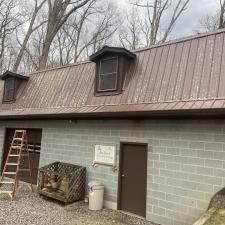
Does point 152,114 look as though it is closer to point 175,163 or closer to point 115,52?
point 175,163

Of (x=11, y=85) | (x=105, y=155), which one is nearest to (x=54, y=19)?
(x=11, y=85)

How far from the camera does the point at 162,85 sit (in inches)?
368

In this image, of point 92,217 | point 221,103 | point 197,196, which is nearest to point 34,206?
point 92,217

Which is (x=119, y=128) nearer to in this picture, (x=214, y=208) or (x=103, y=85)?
(x=103, y=85)

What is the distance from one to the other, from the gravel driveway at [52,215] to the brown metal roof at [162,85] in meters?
3.09

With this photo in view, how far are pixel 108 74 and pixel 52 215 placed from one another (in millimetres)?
5208

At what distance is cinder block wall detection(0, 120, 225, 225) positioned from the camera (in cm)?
773

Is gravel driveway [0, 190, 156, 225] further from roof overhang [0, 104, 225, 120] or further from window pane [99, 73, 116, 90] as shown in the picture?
window pane [99, 73, 116, 90]

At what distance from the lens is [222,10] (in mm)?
23453

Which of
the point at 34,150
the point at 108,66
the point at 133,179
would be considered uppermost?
the point at 108,66

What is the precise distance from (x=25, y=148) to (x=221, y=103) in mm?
9767

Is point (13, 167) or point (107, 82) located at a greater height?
point (107, 82)

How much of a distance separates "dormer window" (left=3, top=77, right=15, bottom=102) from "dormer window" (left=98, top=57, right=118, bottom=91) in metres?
6.47

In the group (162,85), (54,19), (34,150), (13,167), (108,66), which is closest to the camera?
(162,85)
